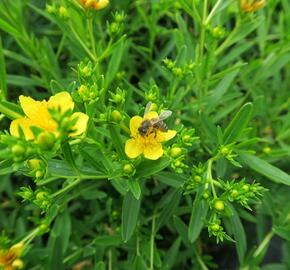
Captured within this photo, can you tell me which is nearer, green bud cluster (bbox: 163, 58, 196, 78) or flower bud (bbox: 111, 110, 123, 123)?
flower bud (bbox: 111, 110, 123, 123)

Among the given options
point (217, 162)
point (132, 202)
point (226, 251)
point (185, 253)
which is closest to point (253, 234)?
point (226, 251)

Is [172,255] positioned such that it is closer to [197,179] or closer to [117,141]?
[197,179]

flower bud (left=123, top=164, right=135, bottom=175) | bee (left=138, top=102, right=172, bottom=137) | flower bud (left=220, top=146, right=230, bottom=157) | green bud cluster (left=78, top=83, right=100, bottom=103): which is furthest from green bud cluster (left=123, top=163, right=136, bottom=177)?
flower bud (left=220, top=146, right=230, bottom=157)

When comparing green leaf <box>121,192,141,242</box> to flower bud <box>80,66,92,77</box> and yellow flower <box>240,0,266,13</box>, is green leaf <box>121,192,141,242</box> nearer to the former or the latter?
flower bud <box>80,66,92,77</box>

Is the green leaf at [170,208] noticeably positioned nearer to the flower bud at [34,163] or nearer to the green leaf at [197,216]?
the green leaf at [197,216]

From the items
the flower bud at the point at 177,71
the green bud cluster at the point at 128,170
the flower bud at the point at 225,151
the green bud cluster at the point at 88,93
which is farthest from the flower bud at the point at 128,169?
the flower bud at the point at 177,71

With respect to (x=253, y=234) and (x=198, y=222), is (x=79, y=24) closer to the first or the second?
(x=198, y=222)

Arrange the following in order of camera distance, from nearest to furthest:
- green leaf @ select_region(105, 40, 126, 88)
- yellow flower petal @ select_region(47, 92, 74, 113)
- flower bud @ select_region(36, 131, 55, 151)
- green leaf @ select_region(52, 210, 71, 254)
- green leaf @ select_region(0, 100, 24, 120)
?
flower bud @ select_region(36, 131, 55, 151) → yellow flower petal @ select_region(47, 92, 74, 113) → green leaf @ select_region(0, 100, 24, 120) → green leaf @ select_region(105, 40, 126, 88) → green leaf @ select_region(52, 210, 71, 254)
